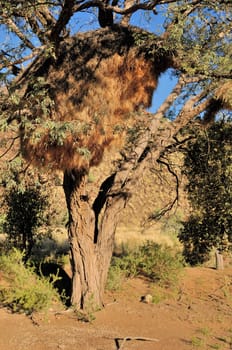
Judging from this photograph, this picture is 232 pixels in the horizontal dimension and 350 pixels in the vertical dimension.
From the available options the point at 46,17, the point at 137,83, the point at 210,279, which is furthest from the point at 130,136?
the point at 210,279

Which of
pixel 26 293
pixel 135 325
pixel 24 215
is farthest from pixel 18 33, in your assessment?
pixel 24 215

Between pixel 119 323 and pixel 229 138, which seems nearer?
pixel 119 323

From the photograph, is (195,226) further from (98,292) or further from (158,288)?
(98,292)

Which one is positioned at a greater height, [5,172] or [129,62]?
[129,62]

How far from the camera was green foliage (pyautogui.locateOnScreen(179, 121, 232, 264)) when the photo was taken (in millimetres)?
9039

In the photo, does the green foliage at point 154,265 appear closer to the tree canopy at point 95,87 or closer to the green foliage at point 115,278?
the green foliage at point 115,278

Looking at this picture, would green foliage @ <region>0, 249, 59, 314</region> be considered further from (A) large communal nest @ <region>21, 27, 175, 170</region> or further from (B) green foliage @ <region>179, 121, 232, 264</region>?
(B) green foliage @ <region>179, 121, 232, 264</region>

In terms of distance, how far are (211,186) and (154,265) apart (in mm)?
2272

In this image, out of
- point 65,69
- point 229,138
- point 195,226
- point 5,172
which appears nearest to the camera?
point 5,172

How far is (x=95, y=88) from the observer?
20.0 feet

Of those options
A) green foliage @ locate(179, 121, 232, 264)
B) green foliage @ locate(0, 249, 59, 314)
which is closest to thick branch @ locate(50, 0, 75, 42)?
green foliage @ locate(179, 121, 232, 264)

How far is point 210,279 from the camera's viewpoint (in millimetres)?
9227

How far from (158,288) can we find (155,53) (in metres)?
4.75

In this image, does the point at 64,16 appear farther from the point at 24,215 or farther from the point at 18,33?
the point at 24,215
